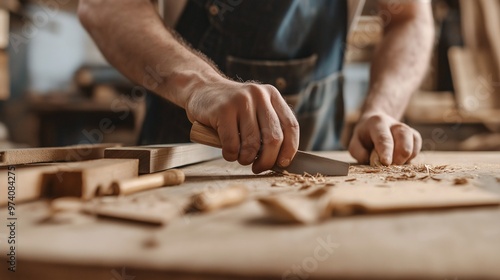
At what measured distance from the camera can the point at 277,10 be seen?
1.61 meters

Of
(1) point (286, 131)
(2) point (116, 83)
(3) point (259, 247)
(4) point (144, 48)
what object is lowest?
(3) point (259, 247)

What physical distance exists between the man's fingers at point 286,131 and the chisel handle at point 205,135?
0.12 meters

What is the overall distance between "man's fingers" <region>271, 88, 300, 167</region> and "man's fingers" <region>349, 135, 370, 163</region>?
1.20ft

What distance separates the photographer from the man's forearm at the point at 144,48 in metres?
1.06

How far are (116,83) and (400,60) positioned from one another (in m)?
2.51

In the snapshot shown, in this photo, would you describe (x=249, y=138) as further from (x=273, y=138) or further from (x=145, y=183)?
(x=145, y=183)

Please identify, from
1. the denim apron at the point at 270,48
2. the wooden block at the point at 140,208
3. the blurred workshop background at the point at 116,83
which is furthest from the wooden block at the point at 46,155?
the blurred workshop background at the point at 116,83

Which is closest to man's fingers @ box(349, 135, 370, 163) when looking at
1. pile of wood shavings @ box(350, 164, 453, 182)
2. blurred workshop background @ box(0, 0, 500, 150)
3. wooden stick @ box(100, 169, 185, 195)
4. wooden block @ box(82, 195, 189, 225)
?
pile of wood shavings @ box(350, 164, 453, 182)

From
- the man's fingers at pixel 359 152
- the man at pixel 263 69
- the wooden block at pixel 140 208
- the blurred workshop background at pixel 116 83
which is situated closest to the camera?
the wooden block at pixel 140 208

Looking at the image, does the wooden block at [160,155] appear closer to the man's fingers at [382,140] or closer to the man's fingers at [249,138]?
the man's fingers at [249,138]

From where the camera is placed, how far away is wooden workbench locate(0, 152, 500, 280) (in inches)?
14.9

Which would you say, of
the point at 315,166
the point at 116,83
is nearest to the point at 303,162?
the point at 315,166

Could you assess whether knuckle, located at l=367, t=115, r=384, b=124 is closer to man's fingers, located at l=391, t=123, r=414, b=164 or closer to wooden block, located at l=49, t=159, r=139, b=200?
man's fingers, located at l=391, t=123, r=414, b=164

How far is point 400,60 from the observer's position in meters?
1.78
